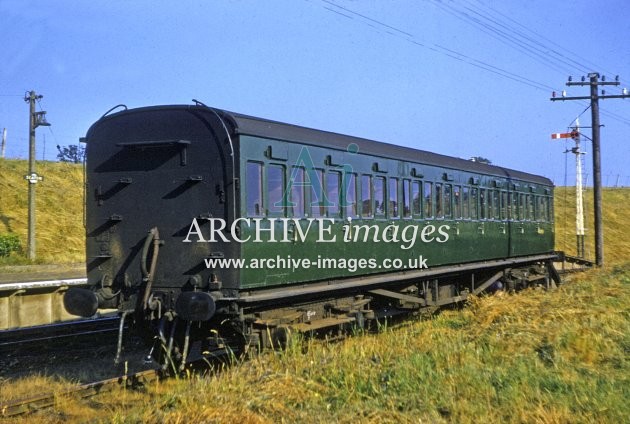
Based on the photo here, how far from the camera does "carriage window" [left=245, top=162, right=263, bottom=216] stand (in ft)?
27.0

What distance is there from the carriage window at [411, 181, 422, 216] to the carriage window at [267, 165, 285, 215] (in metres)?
4.19

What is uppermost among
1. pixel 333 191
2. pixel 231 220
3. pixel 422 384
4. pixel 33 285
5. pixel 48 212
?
pixel 48 212

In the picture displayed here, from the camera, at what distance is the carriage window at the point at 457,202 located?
14.0m

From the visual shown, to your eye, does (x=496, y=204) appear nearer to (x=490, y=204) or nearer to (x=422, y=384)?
(x=490, y=204)

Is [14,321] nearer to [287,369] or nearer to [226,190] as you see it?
[226,190]

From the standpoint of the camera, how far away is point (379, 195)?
1118 cm

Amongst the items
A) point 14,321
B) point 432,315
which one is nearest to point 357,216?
point 432,315

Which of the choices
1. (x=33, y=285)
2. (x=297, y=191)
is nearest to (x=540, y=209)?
(x=297, y=191)

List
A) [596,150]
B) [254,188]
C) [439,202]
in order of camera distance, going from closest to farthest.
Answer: [254,188], [439,202], [596,150]

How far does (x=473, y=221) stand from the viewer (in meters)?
14.8

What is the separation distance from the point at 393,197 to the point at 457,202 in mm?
3061

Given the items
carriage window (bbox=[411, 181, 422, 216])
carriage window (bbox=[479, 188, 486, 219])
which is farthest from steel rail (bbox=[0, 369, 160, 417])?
carriage window (bbox=[479, 188, 486, 219])

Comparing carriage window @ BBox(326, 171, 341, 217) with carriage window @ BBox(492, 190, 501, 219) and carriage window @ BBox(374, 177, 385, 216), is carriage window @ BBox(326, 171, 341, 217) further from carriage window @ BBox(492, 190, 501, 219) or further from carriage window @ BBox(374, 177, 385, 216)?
carriage window @ BBox(492, 190, 501, 219)

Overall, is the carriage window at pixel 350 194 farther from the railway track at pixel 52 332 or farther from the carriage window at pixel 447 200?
the railway track at pixel 52 332
